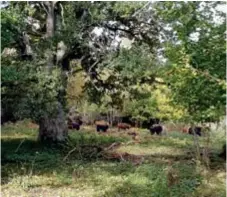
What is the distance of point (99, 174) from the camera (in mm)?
12766

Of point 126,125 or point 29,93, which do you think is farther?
point 126,125

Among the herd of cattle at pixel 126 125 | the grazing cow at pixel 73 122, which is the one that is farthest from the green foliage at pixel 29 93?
the grazing cow at pixel 73 122

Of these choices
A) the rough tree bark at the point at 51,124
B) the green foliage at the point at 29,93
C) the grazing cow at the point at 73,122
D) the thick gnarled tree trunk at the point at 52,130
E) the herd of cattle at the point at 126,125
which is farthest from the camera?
the grazing cow at the point at 73,122

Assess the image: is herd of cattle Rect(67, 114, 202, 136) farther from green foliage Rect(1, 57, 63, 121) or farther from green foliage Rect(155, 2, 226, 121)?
green foliage Rect(155, 2, 226, 121)

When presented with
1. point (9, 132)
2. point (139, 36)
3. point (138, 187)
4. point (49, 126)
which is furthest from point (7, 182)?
point (9, 132)

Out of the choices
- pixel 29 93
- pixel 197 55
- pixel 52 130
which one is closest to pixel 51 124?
pixel 52 130

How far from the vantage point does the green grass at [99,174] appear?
1017cm

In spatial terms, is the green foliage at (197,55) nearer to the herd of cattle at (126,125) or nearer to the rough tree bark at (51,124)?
the rough tree bark at (51,124)

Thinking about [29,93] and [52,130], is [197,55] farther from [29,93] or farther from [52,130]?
[52,130]

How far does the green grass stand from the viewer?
10172mm

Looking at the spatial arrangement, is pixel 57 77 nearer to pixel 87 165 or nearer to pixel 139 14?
pixel 87 165

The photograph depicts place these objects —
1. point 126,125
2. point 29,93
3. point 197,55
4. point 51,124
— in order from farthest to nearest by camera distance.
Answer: point 126,125, point 51,124, point 29,93, point 197,55

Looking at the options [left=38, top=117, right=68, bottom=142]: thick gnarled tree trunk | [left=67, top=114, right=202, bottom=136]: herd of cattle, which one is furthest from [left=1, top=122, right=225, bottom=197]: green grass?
[left=67, top=114, right=202, bottom=136]: herd of cattle

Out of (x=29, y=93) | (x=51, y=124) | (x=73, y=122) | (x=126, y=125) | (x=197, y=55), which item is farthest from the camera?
(x=126, y=125)
